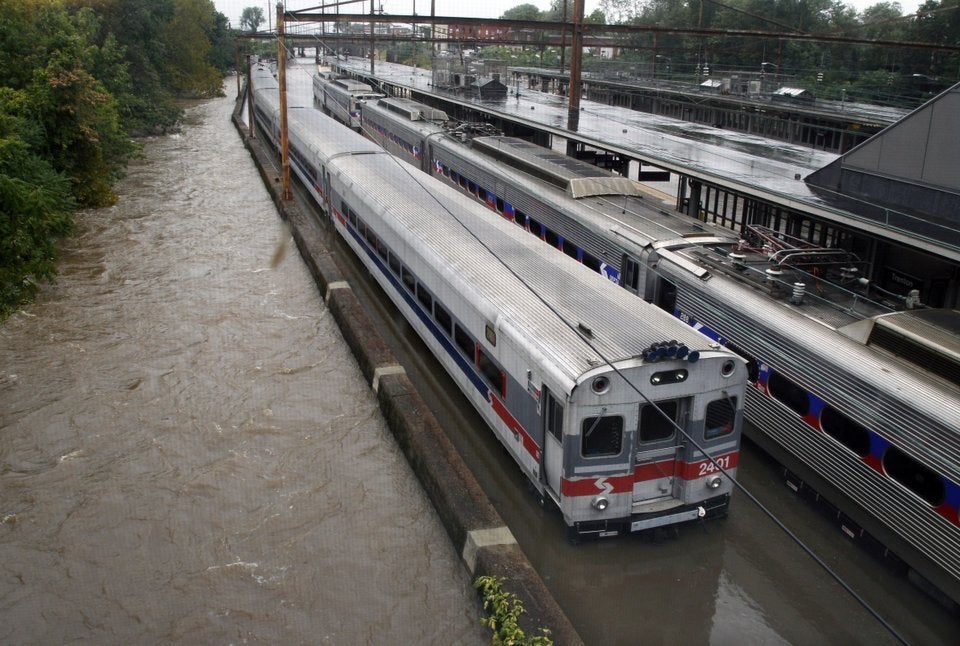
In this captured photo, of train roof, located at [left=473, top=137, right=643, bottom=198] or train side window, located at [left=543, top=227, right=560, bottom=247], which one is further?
train side window, located at [left=543, top=227, right=560, bottom=247]

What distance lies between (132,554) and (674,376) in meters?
7.06

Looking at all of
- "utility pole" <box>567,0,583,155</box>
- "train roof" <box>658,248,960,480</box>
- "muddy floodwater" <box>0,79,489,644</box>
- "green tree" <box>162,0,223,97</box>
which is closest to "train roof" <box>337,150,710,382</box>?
"train roof" <box>658,248,960,480</box>

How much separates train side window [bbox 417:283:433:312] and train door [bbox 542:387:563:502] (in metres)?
4.66

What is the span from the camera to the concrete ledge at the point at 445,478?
8305 millimetres

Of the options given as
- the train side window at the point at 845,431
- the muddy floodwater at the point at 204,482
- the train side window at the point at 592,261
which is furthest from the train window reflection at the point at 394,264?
the train side window at the point at 845,431

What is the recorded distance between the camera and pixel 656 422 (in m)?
9.14

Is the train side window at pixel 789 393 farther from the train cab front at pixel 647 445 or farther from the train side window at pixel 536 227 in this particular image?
the train side window at pixel 536 227

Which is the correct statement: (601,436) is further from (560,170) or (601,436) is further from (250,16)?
(250,16)

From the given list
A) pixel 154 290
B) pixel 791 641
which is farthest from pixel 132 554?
pixel 154 290

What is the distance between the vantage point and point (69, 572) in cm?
997

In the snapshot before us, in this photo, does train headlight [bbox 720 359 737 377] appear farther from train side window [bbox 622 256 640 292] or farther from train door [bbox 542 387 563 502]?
train side window [bbox 622 256 640 292]

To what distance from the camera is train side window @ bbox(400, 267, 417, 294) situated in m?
14.6

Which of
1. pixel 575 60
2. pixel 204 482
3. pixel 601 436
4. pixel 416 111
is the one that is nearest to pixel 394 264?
pixel 204 482

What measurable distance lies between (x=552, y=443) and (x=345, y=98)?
3612cm
